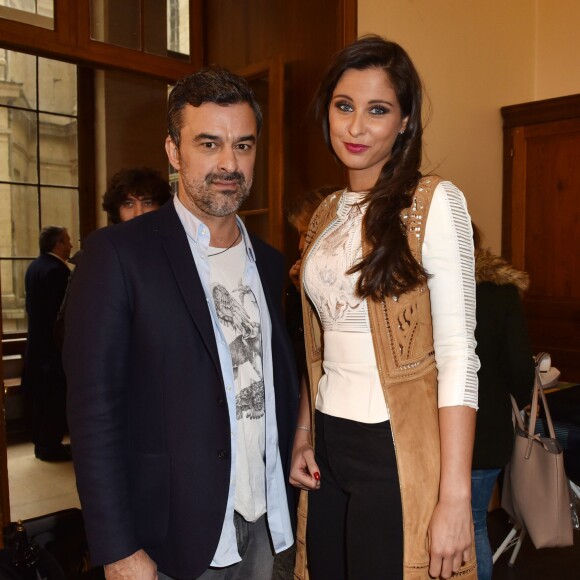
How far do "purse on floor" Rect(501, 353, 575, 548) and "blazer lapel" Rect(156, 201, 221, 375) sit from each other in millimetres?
1555

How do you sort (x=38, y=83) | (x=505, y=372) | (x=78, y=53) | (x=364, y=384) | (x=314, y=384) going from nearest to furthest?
(x=364, y=384) → (x=314, y=384) → (x=505, y=372) → (x=78, y=53) → (x=38, y=83)

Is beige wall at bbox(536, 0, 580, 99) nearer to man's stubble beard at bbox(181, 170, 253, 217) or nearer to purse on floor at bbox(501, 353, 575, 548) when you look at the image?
purse on floor at bbox(501, 353, 575, 548)

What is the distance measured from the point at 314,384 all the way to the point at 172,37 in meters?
2.63

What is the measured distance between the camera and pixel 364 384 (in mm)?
1311

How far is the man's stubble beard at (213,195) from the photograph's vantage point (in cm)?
142

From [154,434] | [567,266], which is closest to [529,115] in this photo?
[567,266]

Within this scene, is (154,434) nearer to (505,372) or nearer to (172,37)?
(505,372)

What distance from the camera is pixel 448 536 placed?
1.20 m

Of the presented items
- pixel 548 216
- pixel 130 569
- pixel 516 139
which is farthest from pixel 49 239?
pixel 130 569

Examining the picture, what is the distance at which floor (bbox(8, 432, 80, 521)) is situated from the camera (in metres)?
3.90

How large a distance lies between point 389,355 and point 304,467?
0.37m

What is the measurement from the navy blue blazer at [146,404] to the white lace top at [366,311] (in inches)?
10.6

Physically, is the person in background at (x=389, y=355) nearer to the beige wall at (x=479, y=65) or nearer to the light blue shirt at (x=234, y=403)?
the light blue shirt at (x=234, y=403)

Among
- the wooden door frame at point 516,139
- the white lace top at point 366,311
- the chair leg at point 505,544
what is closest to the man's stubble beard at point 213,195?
the white lace top at point 366,311
